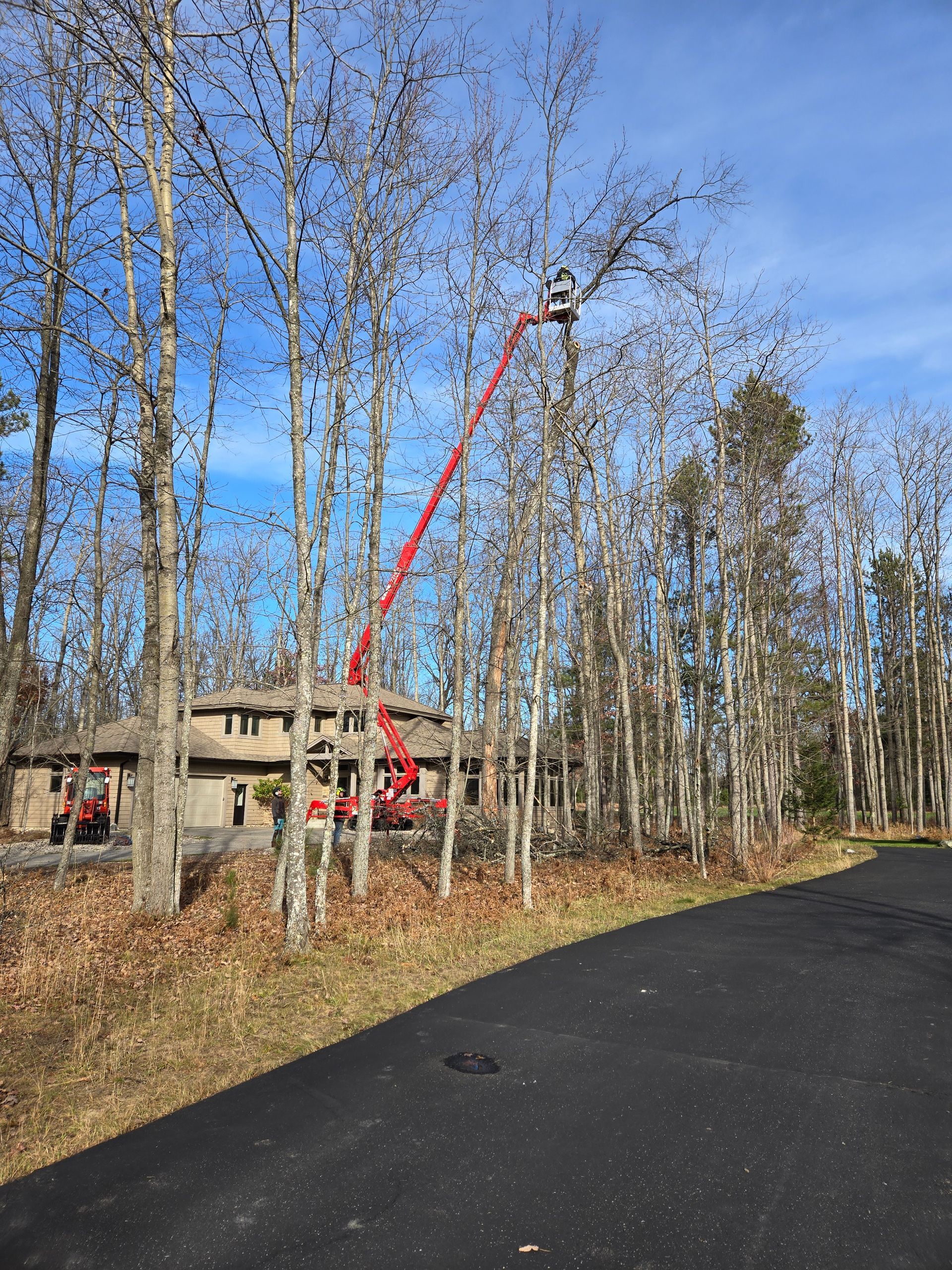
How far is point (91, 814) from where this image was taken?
22.7 metres

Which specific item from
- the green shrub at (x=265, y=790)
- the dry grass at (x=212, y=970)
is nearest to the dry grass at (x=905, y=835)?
the dry grass at (x=212, y=970)

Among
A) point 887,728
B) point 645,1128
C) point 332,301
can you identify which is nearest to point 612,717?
point 887,728

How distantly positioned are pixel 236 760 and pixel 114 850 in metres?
8.65

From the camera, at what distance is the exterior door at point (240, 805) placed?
29594 mm

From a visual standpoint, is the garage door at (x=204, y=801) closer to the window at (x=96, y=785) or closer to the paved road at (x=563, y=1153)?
the window at (x=96, y=785)

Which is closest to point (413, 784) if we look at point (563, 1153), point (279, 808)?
point (279, 808)

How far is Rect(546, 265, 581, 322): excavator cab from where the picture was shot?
13.3m

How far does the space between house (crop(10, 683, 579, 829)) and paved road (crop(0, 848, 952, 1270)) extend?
19.0m

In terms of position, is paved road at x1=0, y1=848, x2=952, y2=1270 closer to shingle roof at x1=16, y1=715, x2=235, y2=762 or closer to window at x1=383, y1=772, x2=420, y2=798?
shingle roof at x1=16, y1=715, x2=235, y2=762

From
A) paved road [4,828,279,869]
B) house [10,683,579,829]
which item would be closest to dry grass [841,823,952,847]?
house [10,683,579,829]

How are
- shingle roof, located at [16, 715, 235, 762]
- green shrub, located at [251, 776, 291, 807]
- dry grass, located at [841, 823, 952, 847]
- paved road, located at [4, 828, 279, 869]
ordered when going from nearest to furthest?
paved road, located at [4, 828, 279, 869], dry grass, located at [841, 823, 952, 847], shingle roof, located at [16, 715, 235, 762], green shrub, located at [251, 776, 291, 807]

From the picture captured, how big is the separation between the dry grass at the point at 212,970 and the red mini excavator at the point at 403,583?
4321 millimetres

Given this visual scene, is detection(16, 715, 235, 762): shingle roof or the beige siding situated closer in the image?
detection(16, 715, 235, 762): shingle roof

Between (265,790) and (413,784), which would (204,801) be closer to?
(265,790)
